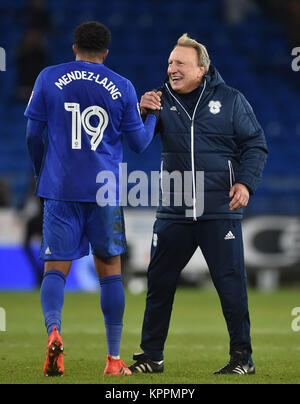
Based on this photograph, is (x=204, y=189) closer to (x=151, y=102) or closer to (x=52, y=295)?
(x=151, y=102)

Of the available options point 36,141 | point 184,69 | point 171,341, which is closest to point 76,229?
point 36,141

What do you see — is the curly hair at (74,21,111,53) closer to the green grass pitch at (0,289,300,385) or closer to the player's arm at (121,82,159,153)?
the player's arm at (121,82,159,153)

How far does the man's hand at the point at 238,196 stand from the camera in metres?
5.43

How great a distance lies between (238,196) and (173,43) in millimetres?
14340

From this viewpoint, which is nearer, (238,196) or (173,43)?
(238,196)

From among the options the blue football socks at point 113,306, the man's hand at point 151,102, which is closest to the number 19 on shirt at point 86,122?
the man's hand at point 151,102

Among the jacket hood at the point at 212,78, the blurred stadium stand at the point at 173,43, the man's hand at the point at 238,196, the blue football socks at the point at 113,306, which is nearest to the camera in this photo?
the blue football socks at the point at 113,306

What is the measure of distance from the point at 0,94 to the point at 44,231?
13747mm

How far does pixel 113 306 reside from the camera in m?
5.30

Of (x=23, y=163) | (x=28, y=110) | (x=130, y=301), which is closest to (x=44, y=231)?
(x=28, y=110)

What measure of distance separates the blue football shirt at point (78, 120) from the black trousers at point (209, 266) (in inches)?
25.9

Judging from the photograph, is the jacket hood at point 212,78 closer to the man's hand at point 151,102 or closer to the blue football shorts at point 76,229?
the man's hand at point 151,102

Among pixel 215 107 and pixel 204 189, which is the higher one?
pixel 215 107

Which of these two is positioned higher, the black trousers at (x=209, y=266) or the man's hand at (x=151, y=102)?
the man's hand at (x=151, y=102)
